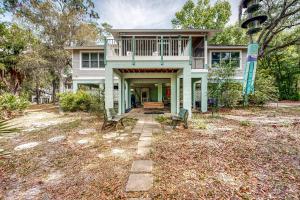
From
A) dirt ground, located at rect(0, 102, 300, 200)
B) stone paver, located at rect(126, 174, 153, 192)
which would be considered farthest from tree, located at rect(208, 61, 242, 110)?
stone paver, located at rect(126, 174, 153, 192)

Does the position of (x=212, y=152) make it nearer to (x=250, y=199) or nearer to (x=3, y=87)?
(x=250, y=199)

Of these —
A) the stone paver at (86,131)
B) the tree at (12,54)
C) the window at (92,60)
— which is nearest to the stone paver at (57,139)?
the stone paver at (86,131)

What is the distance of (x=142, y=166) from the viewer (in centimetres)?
392

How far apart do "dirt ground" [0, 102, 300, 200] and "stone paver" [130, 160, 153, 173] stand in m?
0.15

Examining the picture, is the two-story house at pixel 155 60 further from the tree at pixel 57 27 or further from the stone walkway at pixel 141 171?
the stone walkway at pixel 141 171

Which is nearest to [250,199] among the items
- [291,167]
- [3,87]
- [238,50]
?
[291,167]

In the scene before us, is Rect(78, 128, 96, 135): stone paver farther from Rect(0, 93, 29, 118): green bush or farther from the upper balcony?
Rect(0, 93, 29, 118): green bush

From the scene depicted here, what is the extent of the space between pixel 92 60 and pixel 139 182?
14432mm

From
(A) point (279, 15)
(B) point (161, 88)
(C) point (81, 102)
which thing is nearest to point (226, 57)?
(B) point (161, 88)

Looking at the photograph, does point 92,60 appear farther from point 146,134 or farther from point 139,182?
point 139,182

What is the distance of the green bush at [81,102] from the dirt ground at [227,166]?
8731 millimetres

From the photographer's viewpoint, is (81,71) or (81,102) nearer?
(81,102)

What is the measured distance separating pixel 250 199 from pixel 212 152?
6.54 feet

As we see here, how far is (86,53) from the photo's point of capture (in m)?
15.5
